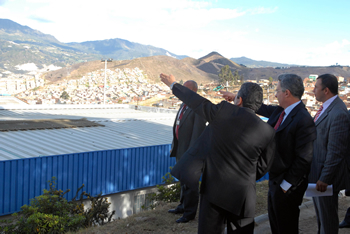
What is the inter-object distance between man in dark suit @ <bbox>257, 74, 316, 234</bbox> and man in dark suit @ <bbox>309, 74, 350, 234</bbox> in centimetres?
37

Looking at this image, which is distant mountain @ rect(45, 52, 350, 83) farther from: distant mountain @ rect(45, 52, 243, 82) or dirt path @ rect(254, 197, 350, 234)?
dirt path @ rect(254, 197, 350, 234)

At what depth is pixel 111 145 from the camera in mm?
9016

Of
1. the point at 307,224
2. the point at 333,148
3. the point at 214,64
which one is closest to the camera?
A: the point at 333,148

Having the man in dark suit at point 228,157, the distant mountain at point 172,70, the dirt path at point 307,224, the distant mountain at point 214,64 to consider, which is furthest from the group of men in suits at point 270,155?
the distant mountain at point 214,64

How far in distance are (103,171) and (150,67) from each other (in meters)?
82.4

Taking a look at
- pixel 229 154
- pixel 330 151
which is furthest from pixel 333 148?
pixel 229 154

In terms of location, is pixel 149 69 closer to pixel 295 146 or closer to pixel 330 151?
pixel 330 151

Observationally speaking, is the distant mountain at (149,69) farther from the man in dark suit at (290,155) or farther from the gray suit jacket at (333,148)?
the man in dark suit at (290,155)

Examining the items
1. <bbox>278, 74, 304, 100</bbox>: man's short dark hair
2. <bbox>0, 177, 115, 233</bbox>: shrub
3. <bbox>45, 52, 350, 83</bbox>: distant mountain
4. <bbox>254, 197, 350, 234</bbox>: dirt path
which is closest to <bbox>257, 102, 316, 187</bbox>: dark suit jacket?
<bbox>278, 74, 304, 100</bbox>: man's short dark hair

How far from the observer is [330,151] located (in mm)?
2848

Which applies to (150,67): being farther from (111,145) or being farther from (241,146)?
(241,146)

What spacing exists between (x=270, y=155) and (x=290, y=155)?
1.29ft

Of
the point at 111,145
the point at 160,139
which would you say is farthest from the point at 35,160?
the point at 160,139

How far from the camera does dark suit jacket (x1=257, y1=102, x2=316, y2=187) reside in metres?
2.54
